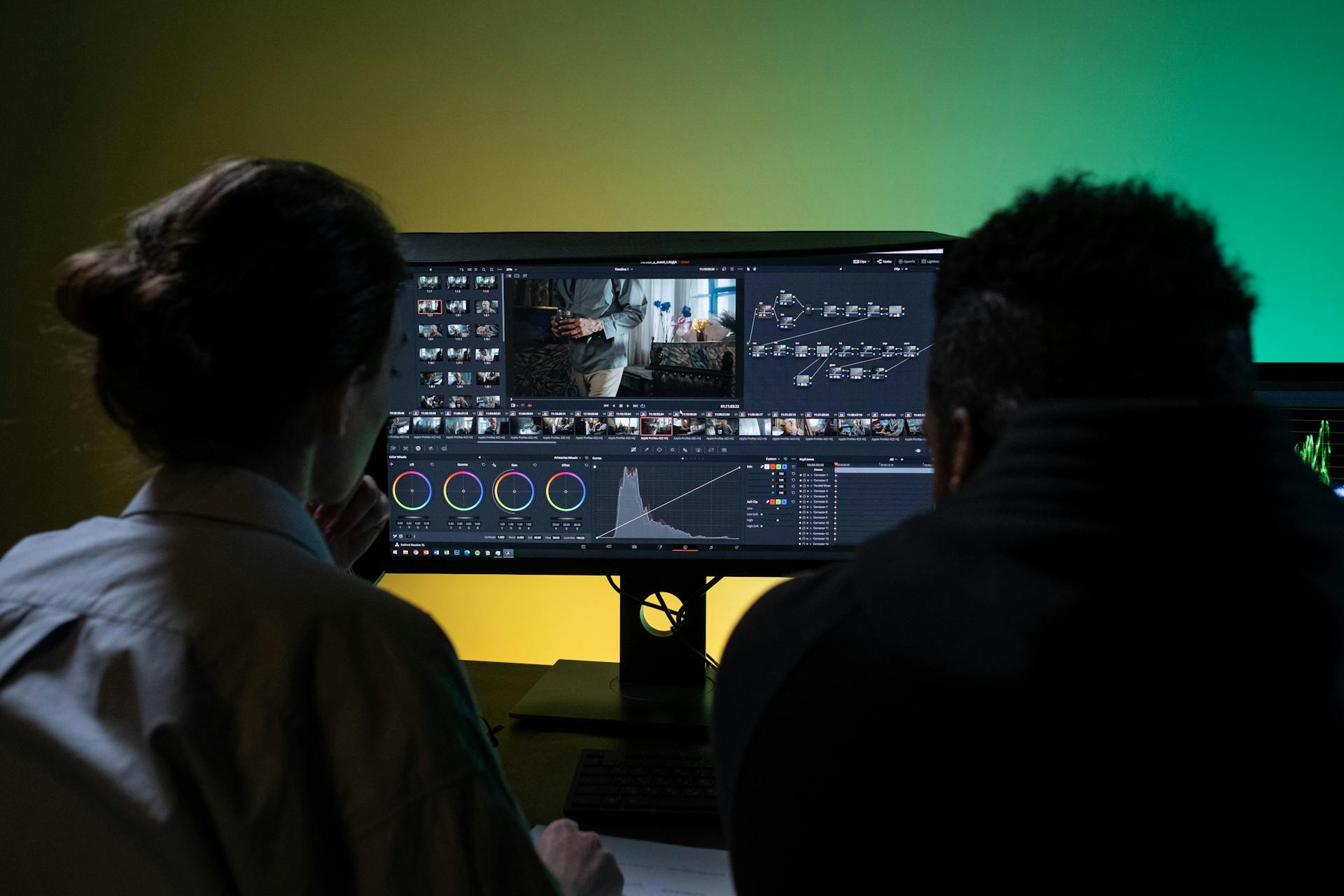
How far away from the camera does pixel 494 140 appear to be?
1643mm

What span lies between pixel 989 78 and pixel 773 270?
0.72m

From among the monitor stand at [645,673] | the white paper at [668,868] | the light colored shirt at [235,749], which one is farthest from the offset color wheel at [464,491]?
the light colored shirt at [235,749]

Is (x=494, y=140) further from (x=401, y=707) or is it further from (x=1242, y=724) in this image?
(x=1242, y=724)

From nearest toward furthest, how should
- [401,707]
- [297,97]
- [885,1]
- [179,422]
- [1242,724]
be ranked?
[1242,724] < [401,707] < [179,422] < [885,1] < [297,97]

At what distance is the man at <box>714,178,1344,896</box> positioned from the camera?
0.42 m

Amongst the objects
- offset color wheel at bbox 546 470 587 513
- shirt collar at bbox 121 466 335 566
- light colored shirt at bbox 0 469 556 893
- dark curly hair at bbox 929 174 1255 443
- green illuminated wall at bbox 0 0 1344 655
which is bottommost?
light colored shirt at bbox 0 469 556 893

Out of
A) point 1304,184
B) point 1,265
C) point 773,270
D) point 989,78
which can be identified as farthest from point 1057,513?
point 1,265

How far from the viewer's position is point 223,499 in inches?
26.1

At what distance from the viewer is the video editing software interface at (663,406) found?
1.16 meters

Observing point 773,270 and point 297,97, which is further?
point 297,97

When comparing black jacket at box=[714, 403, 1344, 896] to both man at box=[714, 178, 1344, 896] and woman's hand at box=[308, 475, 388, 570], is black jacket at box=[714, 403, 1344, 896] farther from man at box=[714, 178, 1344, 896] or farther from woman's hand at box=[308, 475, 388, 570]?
woman's hand at box=[308, 475, 388, 570]

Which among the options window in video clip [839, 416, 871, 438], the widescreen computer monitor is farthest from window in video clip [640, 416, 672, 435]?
window in video clip [839, 416, 871, 438]

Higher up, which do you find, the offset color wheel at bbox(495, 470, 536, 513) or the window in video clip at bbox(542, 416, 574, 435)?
A: the window in video clip at bbox(542, 416, 574, 435)

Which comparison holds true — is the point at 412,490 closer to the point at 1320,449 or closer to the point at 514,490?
the point at 514,490
